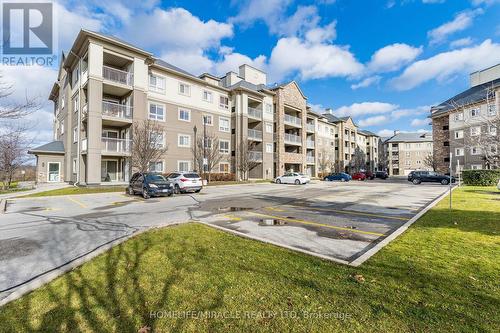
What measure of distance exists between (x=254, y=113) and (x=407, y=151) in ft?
268

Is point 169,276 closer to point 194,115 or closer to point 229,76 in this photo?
point 194,115

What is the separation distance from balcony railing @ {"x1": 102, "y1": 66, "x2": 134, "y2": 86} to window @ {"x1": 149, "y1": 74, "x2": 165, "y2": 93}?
3.02 m

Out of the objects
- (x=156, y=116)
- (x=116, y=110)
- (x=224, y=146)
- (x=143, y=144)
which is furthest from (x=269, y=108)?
(x=116, y=110)

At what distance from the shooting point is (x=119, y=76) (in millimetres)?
25047

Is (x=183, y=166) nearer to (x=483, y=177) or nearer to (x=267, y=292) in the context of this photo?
(x=267, y=292)

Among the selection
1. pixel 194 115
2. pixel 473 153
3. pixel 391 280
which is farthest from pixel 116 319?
pixel 473 153

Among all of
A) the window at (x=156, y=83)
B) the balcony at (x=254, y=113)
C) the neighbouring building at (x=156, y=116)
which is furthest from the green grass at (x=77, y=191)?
the balcony at (x=254, y=113)

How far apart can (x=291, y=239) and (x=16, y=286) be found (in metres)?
5.74

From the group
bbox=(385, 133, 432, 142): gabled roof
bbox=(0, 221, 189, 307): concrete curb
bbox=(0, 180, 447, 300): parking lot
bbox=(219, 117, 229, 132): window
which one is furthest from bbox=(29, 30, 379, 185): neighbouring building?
bbox=(385, 133, 432, 142): gabled roof

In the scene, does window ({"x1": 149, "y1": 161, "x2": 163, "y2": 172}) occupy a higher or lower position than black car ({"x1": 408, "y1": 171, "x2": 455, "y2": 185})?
higher

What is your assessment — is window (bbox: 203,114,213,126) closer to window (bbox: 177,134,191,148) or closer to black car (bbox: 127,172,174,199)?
window (bbox: 177,134,191,148)

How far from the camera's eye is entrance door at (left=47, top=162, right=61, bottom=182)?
95.9ft

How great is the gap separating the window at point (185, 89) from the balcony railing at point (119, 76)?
6883 millimetres

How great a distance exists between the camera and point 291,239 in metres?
6.78
